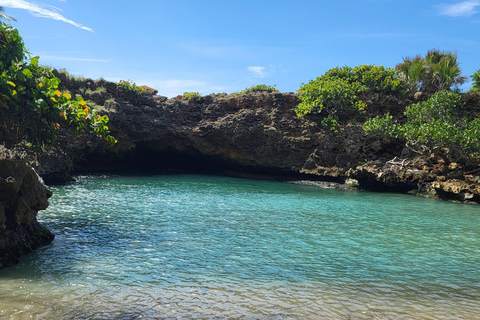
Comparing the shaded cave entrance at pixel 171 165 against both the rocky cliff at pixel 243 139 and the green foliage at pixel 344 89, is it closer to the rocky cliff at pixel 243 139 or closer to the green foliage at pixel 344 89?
the rocky cliff at pixel 243 139

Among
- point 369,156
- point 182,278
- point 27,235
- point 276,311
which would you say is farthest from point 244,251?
point 369,156

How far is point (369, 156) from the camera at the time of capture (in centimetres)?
2903

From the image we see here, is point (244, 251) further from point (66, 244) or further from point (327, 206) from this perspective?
point (327, 206)

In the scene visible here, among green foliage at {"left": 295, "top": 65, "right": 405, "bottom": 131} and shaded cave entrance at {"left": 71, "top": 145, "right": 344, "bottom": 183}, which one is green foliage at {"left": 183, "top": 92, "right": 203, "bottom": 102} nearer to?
shaded cave entrance at {"left": 71, "top": 145, "right": 344, "bottom": 183}

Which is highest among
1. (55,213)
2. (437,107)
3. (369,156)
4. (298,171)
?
(437,107)

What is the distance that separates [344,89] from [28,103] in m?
25.4

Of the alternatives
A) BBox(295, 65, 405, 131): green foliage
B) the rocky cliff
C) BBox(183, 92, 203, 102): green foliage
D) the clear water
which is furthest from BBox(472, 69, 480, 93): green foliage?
BBox(183, 92, 203, 102): green foliage

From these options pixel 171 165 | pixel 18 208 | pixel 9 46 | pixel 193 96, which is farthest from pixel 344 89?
pixel 18 208

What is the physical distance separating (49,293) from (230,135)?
2780 centimetres

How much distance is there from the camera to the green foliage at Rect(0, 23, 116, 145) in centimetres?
834

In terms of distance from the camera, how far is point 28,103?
847 centimetres

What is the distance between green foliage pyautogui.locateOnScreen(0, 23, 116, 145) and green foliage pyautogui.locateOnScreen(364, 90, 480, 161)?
20.0 m

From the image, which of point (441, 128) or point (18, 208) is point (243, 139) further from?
point (18, 208)

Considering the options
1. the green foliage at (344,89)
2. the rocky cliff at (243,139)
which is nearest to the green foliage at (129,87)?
the rocky cliff at (243,139)
